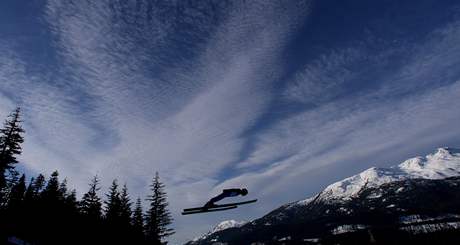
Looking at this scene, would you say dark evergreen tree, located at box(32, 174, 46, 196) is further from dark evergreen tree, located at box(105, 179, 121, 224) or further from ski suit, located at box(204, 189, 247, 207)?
ski suit, located at box(204, 189, 247, 207)

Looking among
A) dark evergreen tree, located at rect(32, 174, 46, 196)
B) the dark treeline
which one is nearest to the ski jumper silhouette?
the dark treeline

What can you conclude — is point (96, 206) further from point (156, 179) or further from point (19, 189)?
point (19, 189)

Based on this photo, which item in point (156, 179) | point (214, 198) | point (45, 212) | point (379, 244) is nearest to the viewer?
point (379, 244)

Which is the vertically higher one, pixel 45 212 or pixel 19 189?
pixel 19 189

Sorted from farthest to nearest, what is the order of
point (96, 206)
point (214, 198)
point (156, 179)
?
point (156, 179) → point (96, 206) → point (214, 198)

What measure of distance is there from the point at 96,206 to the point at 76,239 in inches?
371

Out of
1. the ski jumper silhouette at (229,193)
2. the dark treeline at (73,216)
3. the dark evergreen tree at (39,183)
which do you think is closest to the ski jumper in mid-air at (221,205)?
the ski jumper silhouette at (229,193)

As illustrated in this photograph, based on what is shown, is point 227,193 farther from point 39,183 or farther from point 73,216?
point 39,183

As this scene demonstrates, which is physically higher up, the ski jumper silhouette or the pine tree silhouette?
the pine tree silhouette

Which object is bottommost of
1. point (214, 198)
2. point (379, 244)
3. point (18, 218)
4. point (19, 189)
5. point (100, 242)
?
point (379, 244)

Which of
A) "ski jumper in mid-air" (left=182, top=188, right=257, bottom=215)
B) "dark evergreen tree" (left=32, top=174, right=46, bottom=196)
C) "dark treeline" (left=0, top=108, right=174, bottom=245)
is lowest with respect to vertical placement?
"ski jumper in mid-air" (left=182, top=188, right=257, bottom=215)

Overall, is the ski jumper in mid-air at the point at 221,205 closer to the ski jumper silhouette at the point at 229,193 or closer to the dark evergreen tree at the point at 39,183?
the ski jumper silhouette at the point at 229,193

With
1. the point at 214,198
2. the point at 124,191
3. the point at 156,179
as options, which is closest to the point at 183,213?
the point at 214,198

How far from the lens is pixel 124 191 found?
181ft
